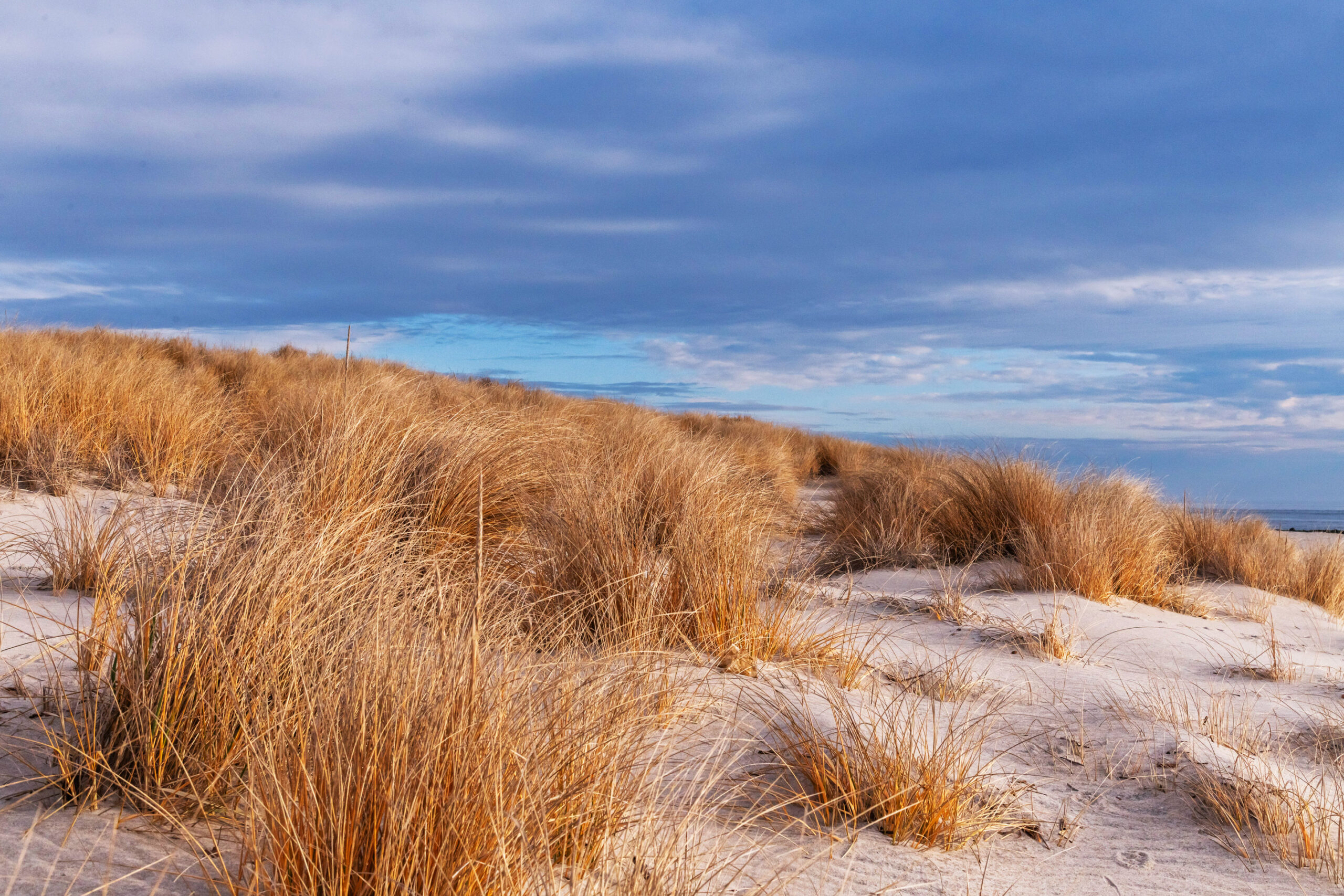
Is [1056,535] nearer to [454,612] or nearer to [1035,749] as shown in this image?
[1035,749]

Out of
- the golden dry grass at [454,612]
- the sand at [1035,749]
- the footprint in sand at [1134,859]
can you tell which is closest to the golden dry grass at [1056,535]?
the golden dry grass at [454,612]

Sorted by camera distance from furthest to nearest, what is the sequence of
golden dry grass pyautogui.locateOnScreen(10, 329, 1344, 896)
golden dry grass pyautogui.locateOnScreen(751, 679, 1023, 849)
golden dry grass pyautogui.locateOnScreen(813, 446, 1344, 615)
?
1. golden dry grass pyautogui.locateOnScreen(813, 446, 1344, 615)
2. golden dry grass pyautogui.locateOnScreen(751, 679, 1023, 849)
3. golden dry grass pyautogui.locateOnScreen(10, 329, 1344, 896)

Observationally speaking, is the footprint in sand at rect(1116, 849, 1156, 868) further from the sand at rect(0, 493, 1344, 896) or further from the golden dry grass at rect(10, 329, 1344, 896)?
the golden dry grass at rect(10, 329, 1344, 896)

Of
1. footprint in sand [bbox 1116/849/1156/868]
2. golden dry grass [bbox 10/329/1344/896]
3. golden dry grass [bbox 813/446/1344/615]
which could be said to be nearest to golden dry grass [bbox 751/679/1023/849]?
golden dry grass [bbox 10/329/1344/896]

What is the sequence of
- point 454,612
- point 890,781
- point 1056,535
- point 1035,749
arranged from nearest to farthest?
point 890,781 < point 454,612 < point 1035,749 < point 1056,535

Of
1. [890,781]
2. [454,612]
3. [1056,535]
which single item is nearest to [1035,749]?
[890,781]

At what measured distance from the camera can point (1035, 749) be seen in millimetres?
3027

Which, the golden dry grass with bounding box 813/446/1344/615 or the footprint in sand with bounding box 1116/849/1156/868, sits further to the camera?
the golden dry grass with bounding box 813/446/1344/615

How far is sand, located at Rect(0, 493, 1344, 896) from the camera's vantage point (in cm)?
190

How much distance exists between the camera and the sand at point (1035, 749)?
190cm

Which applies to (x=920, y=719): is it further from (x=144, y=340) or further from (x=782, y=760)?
(x=144, y=340)

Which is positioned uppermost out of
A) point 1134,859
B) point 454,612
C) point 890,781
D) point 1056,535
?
point 1056,535

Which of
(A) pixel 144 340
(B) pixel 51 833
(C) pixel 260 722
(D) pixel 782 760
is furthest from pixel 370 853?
Result: (A) pixel 144 340

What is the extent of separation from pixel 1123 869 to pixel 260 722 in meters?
2.16
